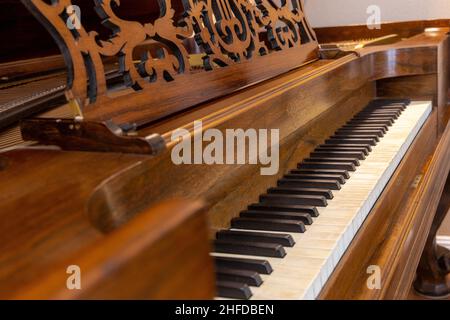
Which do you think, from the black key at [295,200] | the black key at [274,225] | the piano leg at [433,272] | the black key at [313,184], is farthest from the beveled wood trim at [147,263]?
the piano leg at [433,272]

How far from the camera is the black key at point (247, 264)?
3.16ft

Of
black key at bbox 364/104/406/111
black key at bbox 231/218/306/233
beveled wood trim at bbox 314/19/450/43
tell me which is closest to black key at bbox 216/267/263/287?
black key at bbox 231/218/306/233

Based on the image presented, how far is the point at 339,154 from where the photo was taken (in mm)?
1706

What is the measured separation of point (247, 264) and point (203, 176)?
20 cm

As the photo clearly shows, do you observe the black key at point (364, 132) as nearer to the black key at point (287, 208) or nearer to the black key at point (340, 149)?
the black key at point (340, 149)

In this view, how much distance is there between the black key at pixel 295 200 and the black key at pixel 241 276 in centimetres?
39

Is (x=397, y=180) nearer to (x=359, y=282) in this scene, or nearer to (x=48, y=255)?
(x=359, y=282)

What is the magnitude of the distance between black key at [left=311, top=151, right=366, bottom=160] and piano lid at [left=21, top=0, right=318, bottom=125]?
295mm

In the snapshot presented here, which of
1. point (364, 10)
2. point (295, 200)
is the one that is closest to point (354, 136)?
point (295, 200)

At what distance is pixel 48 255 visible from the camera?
0.64m

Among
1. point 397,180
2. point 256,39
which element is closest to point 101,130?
point 256,39

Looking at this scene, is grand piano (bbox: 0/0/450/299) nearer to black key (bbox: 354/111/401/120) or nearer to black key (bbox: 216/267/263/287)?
black key (bbox: 216/267/263/287)

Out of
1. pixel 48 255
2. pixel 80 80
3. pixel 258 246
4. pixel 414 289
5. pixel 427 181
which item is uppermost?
pixel 80 80

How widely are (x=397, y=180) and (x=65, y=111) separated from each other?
99cm
